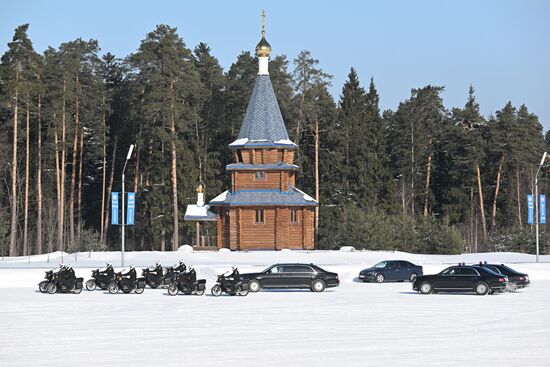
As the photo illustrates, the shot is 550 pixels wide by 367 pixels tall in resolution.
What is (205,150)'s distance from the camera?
304 ft

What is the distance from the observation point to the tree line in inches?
3105

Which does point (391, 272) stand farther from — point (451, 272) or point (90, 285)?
point (90, 285)

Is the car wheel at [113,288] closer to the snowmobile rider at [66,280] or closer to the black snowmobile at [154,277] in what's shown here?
the snowmobile rider at [66,280]

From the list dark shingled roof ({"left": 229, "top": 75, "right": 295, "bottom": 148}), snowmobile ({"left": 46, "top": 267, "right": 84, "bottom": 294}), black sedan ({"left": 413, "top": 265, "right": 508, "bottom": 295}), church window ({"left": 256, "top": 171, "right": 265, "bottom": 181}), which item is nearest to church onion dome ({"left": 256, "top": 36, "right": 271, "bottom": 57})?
dark shingled roof ({"left": 229, "top": 75, "right": 295, "bottom": 148})

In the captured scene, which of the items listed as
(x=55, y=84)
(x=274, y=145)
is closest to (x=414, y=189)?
(x=274, y=145)

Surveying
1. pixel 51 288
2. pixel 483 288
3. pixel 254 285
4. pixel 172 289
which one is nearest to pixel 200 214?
pixel 254 285

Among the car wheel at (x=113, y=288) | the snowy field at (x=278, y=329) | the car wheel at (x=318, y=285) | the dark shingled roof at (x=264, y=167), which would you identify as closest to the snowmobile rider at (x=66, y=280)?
the snowy field at (x=278, y=329)

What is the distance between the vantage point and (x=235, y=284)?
37250 mm

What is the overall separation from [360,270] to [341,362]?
3045 cm

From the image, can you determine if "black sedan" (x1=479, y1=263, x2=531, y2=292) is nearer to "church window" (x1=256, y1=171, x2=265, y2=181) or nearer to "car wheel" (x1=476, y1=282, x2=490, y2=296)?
"car wheel" (x1=476, y1=282, x2=490, y2=296)

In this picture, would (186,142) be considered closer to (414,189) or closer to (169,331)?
(414,189)

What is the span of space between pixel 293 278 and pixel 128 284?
7.06 meters

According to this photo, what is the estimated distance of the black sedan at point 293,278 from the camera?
1565 inches

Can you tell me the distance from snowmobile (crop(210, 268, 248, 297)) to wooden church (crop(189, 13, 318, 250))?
98.3 feet
